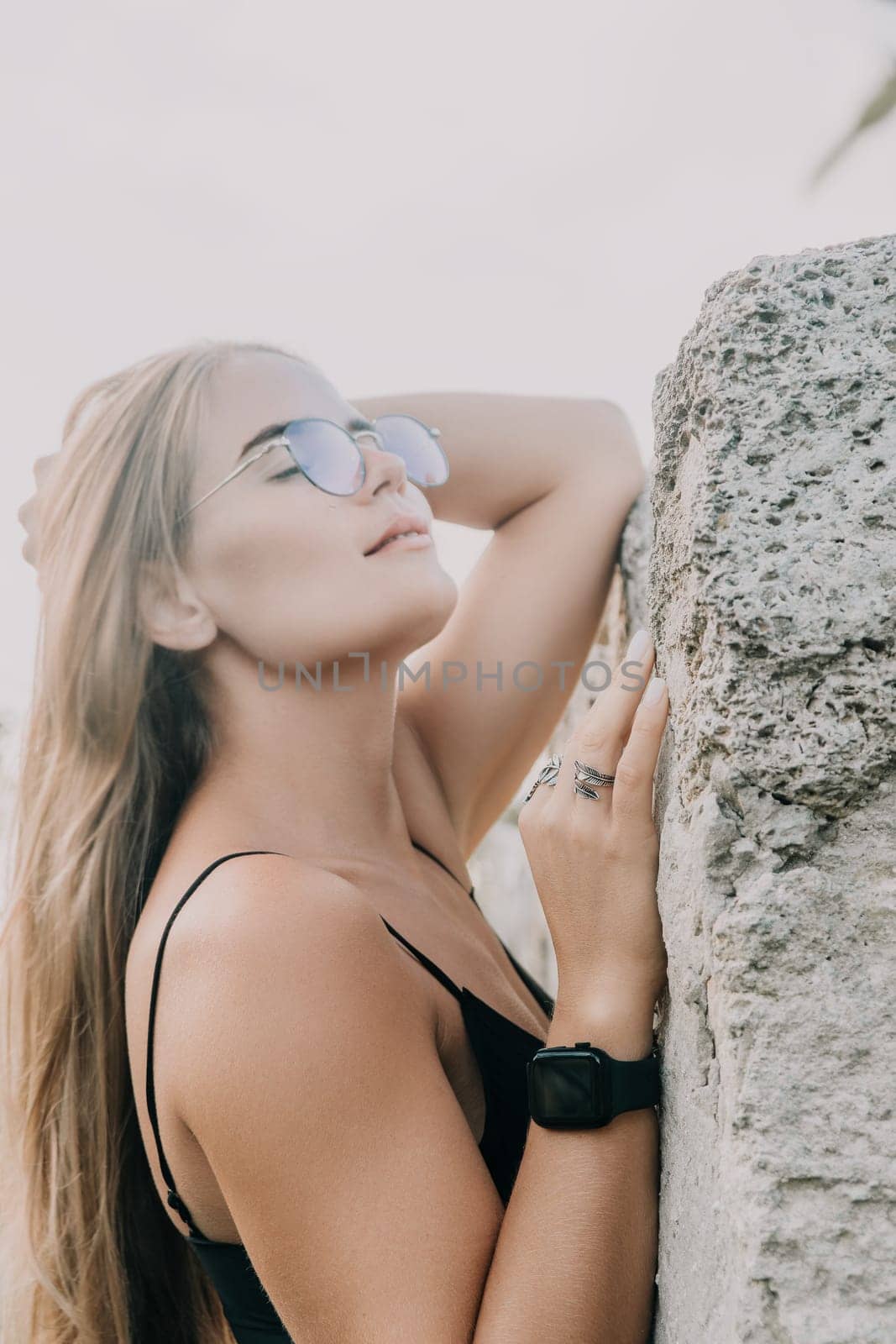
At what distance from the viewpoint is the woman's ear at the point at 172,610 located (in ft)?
6.22

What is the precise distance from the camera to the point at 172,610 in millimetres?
1919

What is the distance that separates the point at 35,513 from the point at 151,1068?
4.11 ft

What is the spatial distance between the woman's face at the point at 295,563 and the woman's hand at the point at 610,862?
595 mm

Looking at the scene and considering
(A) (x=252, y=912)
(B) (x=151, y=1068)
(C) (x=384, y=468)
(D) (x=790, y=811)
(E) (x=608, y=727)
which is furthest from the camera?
(C) (x=384, y=468)

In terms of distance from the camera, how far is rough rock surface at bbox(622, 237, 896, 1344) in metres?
0.94

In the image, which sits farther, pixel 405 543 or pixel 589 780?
pixel 405 543

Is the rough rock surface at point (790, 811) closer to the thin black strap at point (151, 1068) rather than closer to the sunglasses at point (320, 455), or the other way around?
the thin black strap at point (151, 1068)

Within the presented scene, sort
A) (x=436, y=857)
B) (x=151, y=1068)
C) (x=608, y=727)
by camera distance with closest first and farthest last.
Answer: (x=608, y=727) < (x=151, y=1068) < (x=436, y=857)

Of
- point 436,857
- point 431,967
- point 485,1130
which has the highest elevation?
point 431,967

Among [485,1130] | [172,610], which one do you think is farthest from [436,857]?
[172,610]

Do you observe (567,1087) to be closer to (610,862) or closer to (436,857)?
(610,862)

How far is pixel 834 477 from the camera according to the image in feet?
3.45

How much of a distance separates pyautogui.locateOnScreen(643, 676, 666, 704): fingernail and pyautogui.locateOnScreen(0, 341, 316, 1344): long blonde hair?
981mm

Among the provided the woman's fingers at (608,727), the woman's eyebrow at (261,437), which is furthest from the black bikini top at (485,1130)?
the woman's eyebrow at (261,437)
